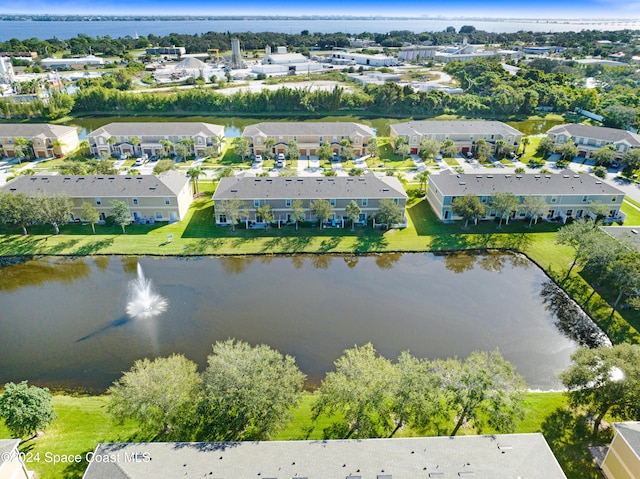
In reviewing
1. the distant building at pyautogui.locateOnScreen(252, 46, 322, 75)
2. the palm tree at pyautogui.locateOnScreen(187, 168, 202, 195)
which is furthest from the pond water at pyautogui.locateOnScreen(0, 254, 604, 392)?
the distant building at pyautogui.locateOnScreen(252, 46, 322, 75)

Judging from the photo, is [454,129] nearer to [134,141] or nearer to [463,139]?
[463,139]

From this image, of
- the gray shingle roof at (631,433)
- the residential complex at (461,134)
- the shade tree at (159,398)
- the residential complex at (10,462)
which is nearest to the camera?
the residential complex at (10,462)

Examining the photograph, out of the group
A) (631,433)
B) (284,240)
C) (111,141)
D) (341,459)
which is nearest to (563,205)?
(284,240)

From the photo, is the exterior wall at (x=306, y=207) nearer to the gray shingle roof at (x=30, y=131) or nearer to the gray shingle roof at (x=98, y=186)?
the gray shingle roof at (x=98, y=186)

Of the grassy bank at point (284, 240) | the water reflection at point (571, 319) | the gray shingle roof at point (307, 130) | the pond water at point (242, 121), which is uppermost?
the gray shingle roof at point (307, 130)

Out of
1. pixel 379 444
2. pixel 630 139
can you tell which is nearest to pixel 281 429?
pixel 379 444

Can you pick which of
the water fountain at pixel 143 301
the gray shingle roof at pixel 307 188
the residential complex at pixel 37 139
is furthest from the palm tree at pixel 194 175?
the residential complex at pixel 37 139
